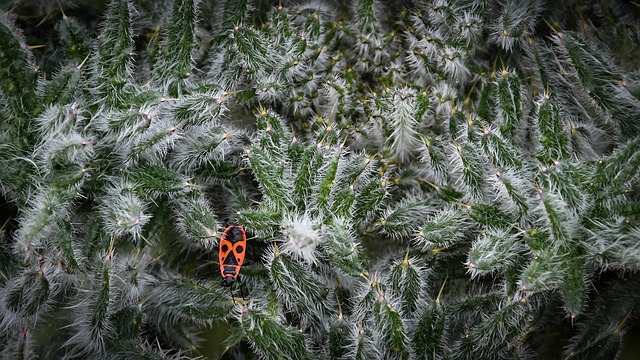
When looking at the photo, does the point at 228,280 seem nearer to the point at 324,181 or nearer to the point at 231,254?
the point at 231,254

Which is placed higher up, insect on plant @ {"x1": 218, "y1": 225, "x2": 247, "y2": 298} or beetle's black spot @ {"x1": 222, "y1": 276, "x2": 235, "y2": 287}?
insect on plant @ {"x1": 218, "y1": 225, "x2": 247, "y2": 298}

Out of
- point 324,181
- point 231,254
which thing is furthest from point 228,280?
point 324,181

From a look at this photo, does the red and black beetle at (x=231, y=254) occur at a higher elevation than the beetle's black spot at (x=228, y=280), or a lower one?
higher

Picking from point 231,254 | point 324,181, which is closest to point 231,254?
point 231,254

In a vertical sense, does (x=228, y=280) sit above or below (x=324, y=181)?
below

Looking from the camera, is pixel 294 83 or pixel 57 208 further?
pixel 294 83

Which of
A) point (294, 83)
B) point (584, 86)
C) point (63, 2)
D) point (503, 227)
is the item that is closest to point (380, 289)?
point (503, 227)

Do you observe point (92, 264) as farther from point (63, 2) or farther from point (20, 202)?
point (63, 2)

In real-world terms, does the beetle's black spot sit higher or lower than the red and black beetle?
lower
